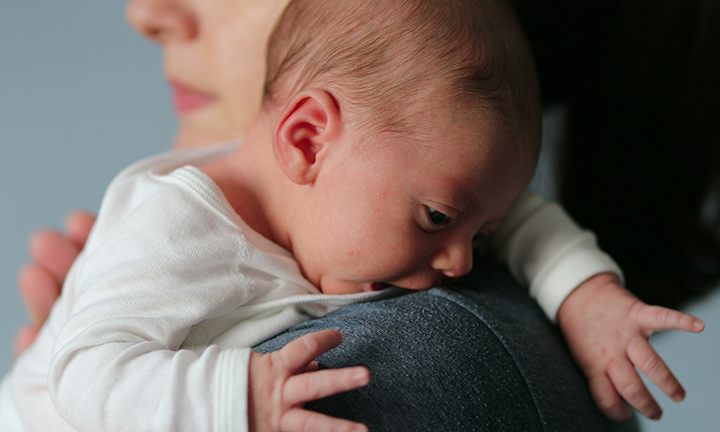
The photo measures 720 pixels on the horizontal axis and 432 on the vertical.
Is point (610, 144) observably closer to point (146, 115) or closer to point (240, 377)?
point (240, 377)

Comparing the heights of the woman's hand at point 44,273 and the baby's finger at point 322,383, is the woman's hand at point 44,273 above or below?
below

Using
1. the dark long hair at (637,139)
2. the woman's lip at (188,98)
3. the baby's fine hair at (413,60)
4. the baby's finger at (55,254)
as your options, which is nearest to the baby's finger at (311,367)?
the baby's fine hair at (413,60)

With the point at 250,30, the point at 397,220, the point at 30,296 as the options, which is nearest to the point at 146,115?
the point at 30,296

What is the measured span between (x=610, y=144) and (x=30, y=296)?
54.4 inches

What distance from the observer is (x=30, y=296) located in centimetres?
123

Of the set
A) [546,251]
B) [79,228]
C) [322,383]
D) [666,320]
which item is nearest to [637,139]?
[546,251]

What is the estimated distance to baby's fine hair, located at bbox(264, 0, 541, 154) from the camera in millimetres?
A: 723

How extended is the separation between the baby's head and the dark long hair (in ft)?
2.13

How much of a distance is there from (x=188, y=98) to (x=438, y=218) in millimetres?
686

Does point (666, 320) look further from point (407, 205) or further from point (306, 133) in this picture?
point (306, 133)

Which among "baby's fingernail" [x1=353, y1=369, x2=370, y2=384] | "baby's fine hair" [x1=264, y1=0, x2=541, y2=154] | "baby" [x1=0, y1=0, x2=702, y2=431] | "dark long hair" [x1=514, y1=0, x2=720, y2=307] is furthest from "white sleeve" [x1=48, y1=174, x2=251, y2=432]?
"dark long hair" [x1=514, y1=0, x2=720, y2=307]

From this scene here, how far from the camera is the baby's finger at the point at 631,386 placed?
31.3 inches

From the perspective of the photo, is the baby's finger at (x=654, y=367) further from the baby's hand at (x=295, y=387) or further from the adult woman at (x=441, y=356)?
the baby's hand at (x=295, y=387)

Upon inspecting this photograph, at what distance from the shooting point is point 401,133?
0.72 m
